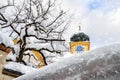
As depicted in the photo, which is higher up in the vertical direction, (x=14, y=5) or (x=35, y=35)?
(x=14, y=5)

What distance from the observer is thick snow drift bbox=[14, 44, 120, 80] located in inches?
42.3

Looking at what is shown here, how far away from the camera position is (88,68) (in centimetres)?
112

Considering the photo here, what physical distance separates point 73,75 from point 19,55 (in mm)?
12209

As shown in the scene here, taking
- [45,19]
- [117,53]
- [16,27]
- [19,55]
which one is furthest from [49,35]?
[117,53]

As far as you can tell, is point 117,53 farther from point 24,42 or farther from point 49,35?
point 49,35

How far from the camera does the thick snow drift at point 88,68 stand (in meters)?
1.07

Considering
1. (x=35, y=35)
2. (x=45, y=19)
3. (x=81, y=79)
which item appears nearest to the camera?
(x=81, y=79)

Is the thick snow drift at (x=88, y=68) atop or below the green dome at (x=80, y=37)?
atop

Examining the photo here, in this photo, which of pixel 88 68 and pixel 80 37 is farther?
pixel 80 37

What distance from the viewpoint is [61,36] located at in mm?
16328

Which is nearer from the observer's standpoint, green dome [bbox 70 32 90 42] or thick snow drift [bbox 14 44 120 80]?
thick snow drift [bbox 14 44 120 80]

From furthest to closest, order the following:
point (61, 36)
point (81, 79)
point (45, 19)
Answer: point (61, 36) → point (45, 19) → point (81, 79)

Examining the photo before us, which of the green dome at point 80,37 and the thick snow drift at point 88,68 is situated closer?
the thick snow drift at point 88,68

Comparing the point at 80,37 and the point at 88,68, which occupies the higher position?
the point at 88,68
